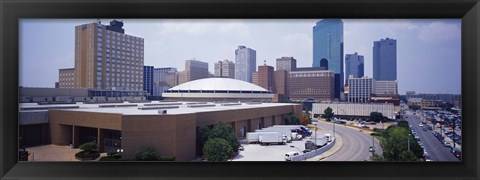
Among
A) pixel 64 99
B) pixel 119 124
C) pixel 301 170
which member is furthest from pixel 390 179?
pixel 64 99

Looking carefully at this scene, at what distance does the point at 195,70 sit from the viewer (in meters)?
12.2

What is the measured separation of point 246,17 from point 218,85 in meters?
11.5

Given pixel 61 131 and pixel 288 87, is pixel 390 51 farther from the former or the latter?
pixel 61 131

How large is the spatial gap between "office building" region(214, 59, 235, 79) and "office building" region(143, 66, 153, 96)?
264 centimetres

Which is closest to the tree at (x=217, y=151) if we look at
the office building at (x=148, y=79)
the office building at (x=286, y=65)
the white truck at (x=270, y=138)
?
the white truck at (x=270, y=138)

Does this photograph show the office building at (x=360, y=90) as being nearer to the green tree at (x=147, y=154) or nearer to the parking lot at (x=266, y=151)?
the parking lot at (x=266, y=151)

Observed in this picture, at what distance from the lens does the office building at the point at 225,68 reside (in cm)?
1145

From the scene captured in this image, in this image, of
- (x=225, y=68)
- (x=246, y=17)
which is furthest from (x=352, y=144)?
(x=246, y=17)

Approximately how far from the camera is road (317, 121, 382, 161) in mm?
5792

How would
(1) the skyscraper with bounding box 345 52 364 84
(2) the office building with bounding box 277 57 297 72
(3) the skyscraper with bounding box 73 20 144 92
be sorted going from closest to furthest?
(1) the skyscraper with bounding box 345 52 364 84 → (2) the office building with bounding box 277 57 297 72 → (3) the skyscraper with bounding box 73 20 144 92

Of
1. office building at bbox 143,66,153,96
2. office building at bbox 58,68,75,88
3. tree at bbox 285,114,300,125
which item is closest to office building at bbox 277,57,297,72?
tree at bbox 285,114,300,125

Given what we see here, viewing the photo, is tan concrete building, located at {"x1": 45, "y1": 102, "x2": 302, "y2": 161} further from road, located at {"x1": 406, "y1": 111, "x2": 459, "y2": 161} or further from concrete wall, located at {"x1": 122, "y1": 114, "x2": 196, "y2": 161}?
road, located at {"x1": 406, "y1": 111, "x2": 459, "y2": 161}

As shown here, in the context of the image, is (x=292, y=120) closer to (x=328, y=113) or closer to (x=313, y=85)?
(x=328, y=113)

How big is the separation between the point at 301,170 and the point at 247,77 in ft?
25.1
